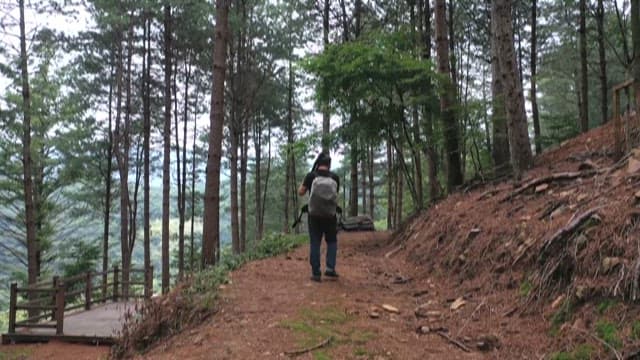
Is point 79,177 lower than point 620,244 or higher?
higher

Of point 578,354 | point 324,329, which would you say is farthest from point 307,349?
point 578,354

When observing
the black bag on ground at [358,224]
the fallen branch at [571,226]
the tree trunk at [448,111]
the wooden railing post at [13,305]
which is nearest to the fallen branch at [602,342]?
the fallen branch at [571,226]

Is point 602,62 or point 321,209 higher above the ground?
point 602,62

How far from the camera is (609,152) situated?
22.9 feet

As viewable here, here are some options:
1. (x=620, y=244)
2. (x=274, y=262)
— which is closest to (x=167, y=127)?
(x=274, y=262)

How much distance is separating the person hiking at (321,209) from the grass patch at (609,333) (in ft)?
11.5

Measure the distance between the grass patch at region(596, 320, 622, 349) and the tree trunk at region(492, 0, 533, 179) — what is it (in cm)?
507

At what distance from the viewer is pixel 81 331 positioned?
10906mm

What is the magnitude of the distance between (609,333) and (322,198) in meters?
3.65

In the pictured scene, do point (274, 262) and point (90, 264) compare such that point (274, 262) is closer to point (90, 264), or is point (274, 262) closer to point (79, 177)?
point (90, 264)

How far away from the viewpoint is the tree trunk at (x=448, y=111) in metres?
9.96

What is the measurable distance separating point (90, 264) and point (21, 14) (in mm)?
10356

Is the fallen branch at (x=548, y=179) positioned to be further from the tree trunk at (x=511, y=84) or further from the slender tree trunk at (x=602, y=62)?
the slender tree trunk at (x=602, y=62)

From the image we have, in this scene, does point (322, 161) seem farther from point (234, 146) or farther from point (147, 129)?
point (147, 129)
